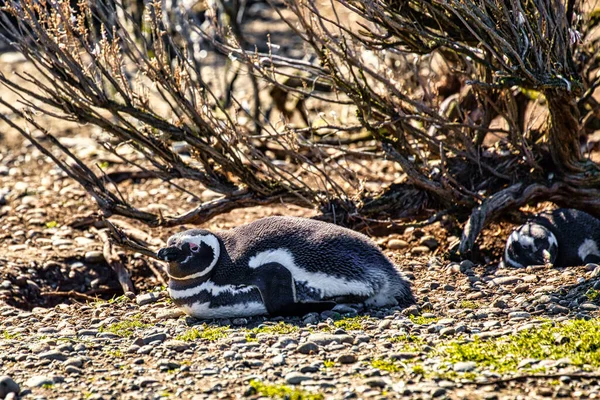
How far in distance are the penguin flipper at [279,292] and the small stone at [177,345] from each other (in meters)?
0.69

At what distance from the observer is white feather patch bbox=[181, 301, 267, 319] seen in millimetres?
5660

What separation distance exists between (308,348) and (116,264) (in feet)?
9.72

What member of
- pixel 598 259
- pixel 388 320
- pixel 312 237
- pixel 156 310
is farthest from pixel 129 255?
pixel 598 259

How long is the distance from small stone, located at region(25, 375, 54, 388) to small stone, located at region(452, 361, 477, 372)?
1941mm

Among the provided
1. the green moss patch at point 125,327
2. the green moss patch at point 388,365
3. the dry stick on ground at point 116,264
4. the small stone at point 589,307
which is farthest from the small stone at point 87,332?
the small stone at point 589,307

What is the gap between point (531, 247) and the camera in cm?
670

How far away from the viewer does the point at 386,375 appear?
440 cm

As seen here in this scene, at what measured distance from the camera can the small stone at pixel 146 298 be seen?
6395 millimetres

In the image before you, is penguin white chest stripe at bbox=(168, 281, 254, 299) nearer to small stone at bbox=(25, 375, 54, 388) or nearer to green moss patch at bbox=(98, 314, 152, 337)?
green moss patch at bbox=(98, 314, 152, 337)

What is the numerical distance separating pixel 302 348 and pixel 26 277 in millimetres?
3200

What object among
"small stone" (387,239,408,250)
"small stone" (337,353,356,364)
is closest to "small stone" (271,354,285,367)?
"small stone" (337,353,356,364)

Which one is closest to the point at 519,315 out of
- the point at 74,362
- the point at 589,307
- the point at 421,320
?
the point at 589,307

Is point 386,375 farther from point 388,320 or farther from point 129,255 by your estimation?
point 129,255

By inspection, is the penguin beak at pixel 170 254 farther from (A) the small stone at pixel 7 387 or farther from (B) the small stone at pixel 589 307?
(B) the small stone at pixel 589 307
